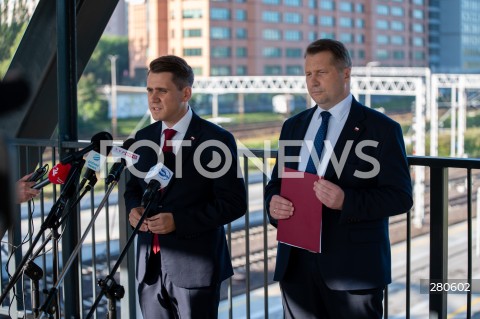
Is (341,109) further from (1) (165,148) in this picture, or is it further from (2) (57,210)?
(2) (57,210)

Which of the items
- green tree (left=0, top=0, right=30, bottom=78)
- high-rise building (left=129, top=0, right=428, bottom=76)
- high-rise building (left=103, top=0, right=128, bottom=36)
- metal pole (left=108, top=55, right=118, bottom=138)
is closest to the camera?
green tree (left=0, top=0, right=30, bottom=78)

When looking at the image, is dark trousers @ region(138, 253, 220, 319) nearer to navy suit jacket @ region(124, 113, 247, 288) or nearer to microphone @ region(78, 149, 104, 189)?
navy suit jacket @ region(124, 113, 247, 288)

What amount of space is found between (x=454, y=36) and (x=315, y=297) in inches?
1766

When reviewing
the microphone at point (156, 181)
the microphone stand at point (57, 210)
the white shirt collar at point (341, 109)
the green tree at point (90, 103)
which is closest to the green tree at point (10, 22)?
the microphone stand at point (57, 210)

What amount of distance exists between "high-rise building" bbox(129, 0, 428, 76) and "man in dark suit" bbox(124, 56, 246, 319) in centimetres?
3605

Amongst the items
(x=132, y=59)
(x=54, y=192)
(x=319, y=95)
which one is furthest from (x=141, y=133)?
(x=132, y=59)

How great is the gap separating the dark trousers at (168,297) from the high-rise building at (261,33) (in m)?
36.1

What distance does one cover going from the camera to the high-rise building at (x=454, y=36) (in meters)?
43.3

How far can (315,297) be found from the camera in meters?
2.08

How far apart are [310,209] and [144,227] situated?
56cm

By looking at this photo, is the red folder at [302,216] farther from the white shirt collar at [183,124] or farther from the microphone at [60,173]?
the microphone at [60,173]

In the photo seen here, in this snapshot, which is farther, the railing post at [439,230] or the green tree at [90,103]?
the green tree at [90,103]

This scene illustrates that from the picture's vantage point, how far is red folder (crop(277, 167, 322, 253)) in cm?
202

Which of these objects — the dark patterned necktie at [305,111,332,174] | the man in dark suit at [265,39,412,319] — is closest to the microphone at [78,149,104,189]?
the man in dark suit at [265,39,412,319]
